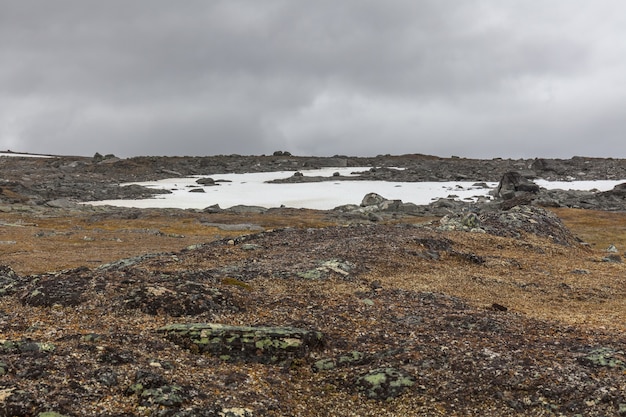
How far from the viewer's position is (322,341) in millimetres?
14734

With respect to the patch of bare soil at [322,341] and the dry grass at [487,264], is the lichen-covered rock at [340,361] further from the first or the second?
the dry grass at [487,264]

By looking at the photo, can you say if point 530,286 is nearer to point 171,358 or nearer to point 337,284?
point 337,284

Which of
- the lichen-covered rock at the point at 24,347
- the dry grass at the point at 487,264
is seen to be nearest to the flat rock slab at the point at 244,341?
the lichen-covered rock at the point at 24,347

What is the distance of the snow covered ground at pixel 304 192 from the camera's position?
101188 mm

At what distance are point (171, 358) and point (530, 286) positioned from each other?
1867 cm

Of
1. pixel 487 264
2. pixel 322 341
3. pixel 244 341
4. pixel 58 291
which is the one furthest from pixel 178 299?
pixel 487 264

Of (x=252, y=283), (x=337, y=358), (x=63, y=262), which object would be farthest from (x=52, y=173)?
(x=337, y=358)

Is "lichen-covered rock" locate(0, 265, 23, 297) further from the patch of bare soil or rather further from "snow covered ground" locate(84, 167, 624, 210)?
"snow covered ground" locate(84, 167, 624, 210)

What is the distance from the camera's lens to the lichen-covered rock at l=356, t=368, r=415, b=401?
12.2m

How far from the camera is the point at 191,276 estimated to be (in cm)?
2141

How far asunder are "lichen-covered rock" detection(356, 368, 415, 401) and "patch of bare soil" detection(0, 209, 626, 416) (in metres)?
0.04

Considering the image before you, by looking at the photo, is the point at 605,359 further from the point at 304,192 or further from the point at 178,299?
the point at 304,192

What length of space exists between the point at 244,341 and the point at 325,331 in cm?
274

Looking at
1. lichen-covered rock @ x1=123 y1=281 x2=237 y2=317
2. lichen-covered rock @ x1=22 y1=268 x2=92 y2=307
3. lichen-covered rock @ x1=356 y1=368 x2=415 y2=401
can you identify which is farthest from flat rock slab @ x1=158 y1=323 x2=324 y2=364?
lichen-covered rock @ x1=22 y1=268 x2=92 y2=307
